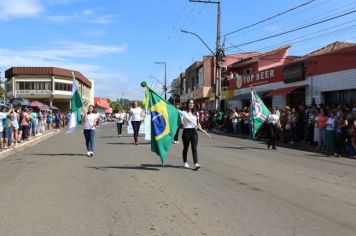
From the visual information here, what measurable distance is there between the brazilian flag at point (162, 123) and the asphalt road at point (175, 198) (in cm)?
57

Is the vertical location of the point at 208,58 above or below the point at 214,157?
above

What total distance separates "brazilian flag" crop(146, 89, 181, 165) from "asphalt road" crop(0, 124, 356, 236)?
570mm

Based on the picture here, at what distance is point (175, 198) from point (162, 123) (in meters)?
4.01

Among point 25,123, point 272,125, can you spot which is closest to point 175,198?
point 272,125

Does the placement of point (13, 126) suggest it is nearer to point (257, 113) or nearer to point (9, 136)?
point (9, 136)

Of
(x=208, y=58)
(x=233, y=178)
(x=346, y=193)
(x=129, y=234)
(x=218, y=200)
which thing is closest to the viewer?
(x=129, y=234)

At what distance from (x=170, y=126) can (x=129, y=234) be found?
20.4 feet

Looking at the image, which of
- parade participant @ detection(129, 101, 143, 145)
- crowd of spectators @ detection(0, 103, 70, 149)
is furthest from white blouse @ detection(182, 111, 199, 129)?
crowd of spectators @ detection(0, 103, 70, 149)

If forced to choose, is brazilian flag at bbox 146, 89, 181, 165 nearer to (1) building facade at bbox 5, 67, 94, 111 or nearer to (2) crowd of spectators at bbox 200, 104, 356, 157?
(2) crowd of spectators at bbox 200, 104, 356, 157

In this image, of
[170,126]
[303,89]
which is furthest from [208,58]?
[170,126]

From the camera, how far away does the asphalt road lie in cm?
638

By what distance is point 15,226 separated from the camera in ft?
21.1

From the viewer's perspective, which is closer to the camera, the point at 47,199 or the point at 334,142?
the point at 47,199

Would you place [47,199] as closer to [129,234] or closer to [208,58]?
[129,234]
